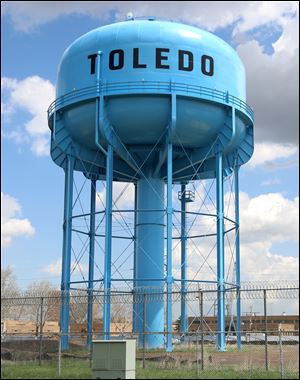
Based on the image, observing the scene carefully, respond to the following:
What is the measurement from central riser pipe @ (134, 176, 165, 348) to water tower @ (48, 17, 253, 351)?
0.05 metres

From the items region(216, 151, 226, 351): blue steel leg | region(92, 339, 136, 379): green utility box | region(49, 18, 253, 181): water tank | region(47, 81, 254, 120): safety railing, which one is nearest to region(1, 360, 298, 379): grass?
region(92, 339, 136, 379): green utility box

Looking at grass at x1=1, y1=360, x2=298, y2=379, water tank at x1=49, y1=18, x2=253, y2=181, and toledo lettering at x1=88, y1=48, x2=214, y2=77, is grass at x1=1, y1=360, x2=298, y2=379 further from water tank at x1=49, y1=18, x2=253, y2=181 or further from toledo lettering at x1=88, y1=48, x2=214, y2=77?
toledo lettering at x1=88, y1=48, x2=214, y2=77

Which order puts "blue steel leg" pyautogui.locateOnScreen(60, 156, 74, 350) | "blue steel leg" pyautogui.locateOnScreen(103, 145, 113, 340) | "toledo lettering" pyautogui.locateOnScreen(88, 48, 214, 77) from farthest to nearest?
"blue steel leg" pyautogui.locateOnScreen(60, 156, 74, 350), "toledo lettering" pyautogui.locateOnScreen(88, 48, 214, 77), "blue steel leg" pyautogui.locateOnScreen(103, 145, 113, 340)

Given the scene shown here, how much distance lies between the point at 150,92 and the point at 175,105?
48.2 inches

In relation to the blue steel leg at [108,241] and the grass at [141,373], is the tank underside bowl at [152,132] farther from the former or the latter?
the grass at [141,373]

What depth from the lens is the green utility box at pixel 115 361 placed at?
666 inches

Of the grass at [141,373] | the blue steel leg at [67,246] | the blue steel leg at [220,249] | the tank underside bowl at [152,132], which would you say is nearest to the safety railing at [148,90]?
the tank underside bowl at [152,132]

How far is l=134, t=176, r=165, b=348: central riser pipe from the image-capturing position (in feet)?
104

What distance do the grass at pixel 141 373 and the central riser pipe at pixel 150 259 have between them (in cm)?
1170

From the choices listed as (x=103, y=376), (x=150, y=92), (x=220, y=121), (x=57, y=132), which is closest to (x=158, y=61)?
(x=150, y=92)

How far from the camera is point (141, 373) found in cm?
1803

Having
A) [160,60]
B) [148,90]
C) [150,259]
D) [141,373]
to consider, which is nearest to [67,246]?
[150,259]

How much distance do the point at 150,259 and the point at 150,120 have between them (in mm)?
7018

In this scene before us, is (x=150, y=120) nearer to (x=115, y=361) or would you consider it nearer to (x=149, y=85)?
(x=149, y=85)
